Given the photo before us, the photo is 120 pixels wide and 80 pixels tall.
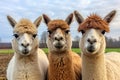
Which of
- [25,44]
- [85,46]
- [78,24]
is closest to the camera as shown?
[85,46]

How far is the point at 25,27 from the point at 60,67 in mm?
1400

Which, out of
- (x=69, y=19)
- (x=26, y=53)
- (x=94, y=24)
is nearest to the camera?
(x=94, y=24)

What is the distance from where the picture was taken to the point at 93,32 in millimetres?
6887

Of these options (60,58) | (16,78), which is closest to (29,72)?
(16,78)

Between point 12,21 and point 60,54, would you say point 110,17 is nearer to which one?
point 60,54

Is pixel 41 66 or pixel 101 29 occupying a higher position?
pixel 101 29

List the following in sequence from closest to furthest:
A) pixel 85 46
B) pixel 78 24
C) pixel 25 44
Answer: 1. pixel 85 46
2. pixel 25 44
3. pixel 78 24

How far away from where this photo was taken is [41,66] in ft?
26.9

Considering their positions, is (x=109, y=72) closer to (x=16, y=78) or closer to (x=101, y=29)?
(x=101, y=29)

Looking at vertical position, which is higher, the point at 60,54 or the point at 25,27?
the point at 25,27

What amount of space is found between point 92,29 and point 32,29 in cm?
169

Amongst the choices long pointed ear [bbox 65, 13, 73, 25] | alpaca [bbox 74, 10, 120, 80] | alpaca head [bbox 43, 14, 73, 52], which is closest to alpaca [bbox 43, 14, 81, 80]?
alpaca head [bbox 43, 14, 73, 52]

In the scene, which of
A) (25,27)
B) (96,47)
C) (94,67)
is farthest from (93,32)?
(25,27)

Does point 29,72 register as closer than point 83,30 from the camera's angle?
No
